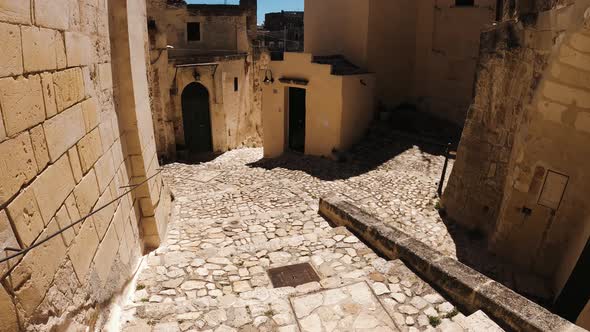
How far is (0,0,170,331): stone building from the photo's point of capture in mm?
2125

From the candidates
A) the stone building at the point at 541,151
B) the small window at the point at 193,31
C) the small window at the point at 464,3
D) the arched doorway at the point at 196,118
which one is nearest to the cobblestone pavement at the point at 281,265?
the stone building at the point at 541,151

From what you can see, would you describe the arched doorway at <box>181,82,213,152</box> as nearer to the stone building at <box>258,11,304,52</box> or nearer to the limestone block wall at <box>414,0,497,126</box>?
the stone building at <box>258,11,304,52</box>

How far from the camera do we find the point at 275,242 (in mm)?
5680

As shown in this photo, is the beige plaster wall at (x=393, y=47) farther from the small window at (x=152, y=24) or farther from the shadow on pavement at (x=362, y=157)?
the small window at (x=152, y=24)

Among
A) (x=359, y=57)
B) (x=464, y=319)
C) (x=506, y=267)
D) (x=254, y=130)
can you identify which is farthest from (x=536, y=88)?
(x=254, y=130)

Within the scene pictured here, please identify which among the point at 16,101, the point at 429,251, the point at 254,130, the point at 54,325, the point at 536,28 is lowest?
the point at 254,130

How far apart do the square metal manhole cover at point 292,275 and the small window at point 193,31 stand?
1644 cm

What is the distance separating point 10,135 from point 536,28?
256 inches

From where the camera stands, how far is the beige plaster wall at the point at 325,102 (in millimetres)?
Answer: 10992

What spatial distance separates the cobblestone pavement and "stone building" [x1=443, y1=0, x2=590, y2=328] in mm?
1166

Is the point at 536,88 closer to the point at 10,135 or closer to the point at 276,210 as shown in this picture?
the point at 276,210

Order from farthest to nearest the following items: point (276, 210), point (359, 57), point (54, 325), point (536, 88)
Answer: point (359, 57)
point (276, 210)
point (536, 88)
point (54, 325)

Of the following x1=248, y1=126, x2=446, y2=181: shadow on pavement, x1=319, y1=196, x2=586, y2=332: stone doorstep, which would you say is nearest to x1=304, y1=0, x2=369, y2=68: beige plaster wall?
x1=248, y1=126, x2=446, y2=181: shadow on pavement

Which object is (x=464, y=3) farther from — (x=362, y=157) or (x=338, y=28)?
(x=362, y=157)
